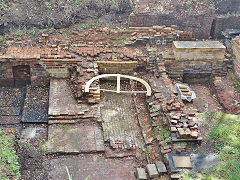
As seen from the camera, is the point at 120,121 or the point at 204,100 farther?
the point at 204,100

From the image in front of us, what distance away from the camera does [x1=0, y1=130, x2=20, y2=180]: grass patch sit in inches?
281

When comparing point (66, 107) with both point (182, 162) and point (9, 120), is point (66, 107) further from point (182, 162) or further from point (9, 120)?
point (182, 162)

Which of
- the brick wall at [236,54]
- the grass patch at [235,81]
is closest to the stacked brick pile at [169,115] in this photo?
the grass patch at [235,81]

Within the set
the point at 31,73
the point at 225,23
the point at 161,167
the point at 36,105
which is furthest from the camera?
the point at 225,23

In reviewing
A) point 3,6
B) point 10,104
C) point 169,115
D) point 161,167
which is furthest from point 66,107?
point 3,6

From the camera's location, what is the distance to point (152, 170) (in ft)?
24.7

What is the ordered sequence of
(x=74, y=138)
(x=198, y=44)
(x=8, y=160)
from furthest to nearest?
(x=198, y=44), (x=74, y=138), (x=8, y=160)

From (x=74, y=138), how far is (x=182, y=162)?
9.72 ft

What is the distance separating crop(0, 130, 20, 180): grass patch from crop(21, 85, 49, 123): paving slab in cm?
119

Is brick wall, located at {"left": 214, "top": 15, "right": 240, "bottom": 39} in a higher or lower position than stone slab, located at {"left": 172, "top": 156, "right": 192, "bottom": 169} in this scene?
higher

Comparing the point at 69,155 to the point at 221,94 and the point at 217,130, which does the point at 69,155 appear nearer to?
the point at 217,130

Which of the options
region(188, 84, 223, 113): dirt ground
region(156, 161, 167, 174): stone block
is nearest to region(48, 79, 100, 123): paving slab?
region(156, 161, 167, 174): stone block

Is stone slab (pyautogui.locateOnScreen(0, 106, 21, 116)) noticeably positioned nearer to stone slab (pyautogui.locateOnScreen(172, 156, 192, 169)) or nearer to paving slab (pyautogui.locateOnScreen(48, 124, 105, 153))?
paving slab (pyautogui.locateOnScreen(48, 124, 105, 153))

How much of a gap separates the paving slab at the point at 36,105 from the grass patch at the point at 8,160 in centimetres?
119
